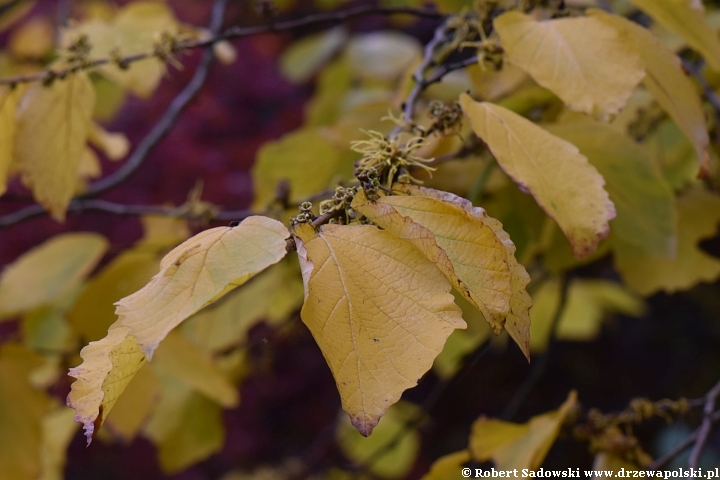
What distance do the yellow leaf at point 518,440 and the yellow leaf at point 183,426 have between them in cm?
54

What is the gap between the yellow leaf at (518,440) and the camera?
588 mm

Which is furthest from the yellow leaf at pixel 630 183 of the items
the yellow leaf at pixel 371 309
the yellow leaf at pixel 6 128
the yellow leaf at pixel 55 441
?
the yellow leaf at pixel 55 441

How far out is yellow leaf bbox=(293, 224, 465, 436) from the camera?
0.35m

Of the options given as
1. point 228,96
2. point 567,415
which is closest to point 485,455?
point 567,415

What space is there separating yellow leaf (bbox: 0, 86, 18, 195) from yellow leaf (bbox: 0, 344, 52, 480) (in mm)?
256

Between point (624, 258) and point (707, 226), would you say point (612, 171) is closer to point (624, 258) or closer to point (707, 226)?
point (624, 258)

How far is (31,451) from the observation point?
0.79m

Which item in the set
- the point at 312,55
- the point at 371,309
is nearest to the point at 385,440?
the point at 312,55

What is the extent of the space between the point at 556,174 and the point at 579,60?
0.11 m

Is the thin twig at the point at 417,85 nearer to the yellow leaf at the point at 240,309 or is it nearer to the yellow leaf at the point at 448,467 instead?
the yellow leaf at the point at 448,467

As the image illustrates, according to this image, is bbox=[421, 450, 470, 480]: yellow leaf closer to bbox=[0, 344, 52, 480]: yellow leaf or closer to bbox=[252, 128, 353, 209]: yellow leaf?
bbox=[252, 128, 353, 209]: yellow leaf

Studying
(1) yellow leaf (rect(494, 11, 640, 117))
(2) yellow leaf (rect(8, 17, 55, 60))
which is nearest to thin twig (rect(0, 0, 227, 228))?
(1) yellow leaf (rect(494, 11, 640, 117))

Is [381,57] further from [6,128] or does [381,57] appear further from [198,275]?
[198,275]

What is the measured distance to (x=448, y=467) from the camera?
26.2 inches
